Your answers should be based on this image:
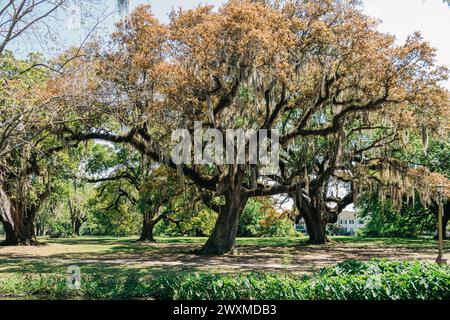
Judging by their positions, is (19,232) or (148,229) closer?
(19,232)

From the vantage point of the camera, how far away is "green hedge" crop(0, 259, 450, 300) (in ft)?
23.1

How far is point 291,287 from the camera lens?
24.7ft

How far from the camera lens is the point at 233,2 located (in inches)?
662

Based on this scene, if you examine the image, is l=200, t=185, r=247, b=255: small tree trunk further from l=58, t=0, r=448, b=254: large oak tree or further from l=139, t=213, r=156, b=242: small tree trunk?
l=139, t=213, r=156, b=242: small tree trunk

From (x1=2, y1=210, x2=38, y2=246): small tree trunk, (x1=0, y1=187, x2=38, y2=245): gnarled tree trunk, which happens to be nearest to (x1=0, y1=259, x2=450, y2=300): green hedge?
(x1=0, y1=187, x2=38, y2=245): gnarled tree trunk

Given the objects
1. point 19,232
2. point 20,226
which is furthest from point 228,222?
point 20,226

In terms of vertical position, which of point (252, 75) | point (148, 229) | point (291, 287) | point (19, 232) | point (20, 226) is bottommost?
point (148, 229)

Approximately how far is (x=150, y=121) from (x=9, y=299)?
974 cm

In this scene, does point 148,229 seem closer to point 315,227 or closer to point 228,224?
point 315,227

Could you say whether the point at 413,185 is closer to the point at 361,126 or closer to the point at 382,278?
the point at 361,126

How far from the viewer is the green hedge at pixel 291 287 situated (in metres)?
7.05

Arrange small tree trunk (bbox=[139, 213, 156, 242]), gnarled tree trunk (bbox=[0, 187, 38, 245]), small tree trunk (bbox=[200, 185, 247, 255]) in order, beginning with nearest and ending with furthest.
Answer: small tree trunk (bbox=[200, 185, 247, 255]) < gnarled tree trunk (bbox=[0, 187, 38, 245]) < small tree trunk (bbox=[139, 213, 156, 242])

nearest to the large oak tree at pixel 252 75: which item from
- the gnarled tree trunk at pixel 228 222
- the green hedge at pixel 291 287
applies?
the gnarled tree trunk at pixel 228 222
